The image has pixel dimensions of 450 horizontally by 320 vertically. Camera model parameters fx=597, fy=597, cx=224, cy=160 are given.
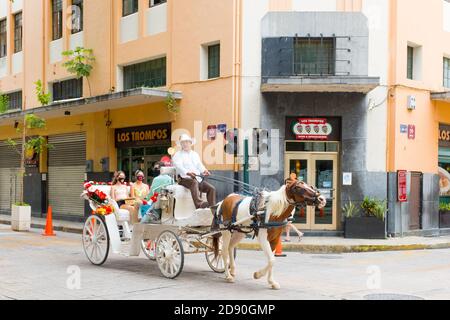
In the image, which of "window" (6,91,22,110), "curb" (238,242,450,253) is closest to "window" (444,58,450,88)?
"curb" (238,242,450,253)

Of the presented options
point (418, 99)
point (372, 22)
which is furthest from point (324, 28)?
point (418, 99)

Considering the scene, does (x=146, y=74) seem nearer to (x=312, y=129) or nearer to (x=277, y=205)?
(x=312, y=129)

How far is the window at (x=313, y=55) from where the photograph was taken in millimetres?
18203

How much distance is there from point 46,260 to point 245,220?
531cm

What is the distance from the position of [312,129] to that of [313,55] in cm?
226

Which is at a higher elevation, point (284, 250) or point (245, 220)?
point (245, 220)

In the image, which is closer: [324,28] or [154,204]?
[154,204]

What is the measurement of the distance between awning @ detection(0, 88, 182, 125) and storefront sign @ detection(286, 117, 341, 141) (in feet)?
13.3

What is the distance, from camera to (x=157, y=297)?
8.52m

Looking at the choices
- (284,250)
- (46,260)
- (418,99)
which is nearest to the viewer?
(46,260)

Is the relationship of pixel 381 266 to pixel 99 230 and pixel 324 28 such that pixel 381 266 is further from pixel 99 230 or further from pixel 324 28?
pixel 324 28

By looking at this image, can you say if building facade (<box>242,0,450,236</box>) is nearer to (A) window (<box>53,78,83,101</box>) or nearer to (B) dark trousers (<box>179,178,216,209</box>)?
(B) dark trousers (<box>179,178,216,209</box>)

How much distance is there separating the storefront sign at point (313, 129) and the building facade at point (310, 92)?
0.10ft
